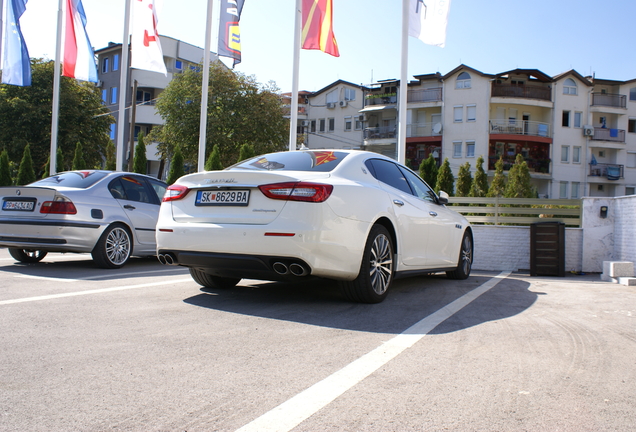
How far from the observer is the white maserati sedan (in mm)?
4855

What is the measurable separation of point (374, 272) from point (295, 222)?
1.06m

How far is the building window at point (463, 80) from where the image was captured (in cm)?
5078

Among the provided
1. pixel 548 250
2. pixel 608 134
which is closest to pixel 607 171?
pixel 608 134

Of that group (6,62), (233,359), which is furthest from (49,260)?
(6,62)

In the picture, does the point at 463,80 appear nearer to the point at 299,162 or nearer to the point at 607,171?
the point at 607,171

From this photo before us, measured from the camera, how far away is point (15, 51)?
1856 centimetres

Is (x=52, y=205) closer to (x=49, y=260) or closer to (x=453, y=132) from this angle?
(x=49, y=260)

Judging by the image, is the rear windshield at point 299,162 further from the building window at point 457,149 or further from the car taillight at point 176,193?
the building window at point 457,149

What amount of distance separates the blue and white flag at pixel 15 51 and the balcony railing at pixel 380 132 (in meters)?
40.3

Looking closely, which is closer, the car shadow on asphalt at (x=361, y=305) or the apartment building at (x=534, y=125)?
the car shadow on asphalt at (x=361, y=305)

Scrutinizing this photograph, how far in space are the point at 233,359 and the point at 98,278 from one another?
4.32 m

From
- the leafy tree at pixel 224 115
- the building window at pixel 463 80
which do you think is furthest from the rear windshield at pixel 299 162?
the building window at pixel 463 80

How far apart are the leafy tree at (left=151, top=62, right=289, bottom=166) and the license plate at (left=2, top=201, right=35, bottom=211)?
36.8 metres

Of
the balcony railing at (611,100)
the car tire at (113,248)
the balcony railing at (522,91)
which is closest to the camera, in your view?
the car tire at (113,248)
